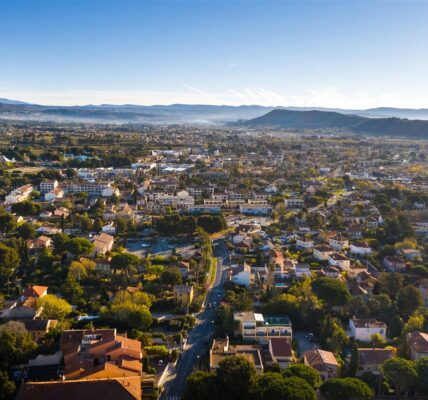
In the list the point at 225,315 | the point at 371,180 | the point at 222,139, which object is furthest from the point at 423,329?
the point at 222,139

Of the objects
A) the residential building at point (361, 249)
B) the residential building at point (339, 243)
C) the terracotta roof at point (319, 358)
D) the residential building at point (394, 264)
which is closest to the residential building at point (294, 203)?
the residential building at point (339, 243)

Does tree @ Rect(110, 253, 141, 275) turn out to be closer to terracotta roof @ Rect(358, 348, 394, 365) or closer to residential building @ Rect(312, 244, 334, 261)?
residential building @ Rect(312, 244, 334, 261)

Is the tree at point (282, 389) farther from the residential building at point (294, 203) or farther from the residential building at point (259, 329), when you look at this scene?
the residential building at point (294, 203)

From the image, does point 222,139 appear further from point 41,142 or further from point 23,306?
point 23,306

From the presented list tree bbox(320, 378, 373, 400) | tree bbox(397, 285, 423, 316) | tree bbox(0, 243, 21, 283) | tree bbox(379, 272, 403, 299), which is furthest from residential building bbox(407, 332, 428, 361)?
tree bbox(0, 243, 21, 283)

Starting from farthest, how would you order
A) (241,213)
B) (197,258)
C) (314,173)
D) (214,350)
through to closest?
(314,173), (241,213), (197,258), (214,350)

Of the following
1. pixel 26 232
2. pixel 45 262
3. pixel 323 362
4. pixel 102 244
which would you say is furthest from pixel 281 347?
pixel 26 232

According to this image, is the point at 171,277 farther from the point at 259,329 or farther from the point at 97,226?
the point at 97,226
